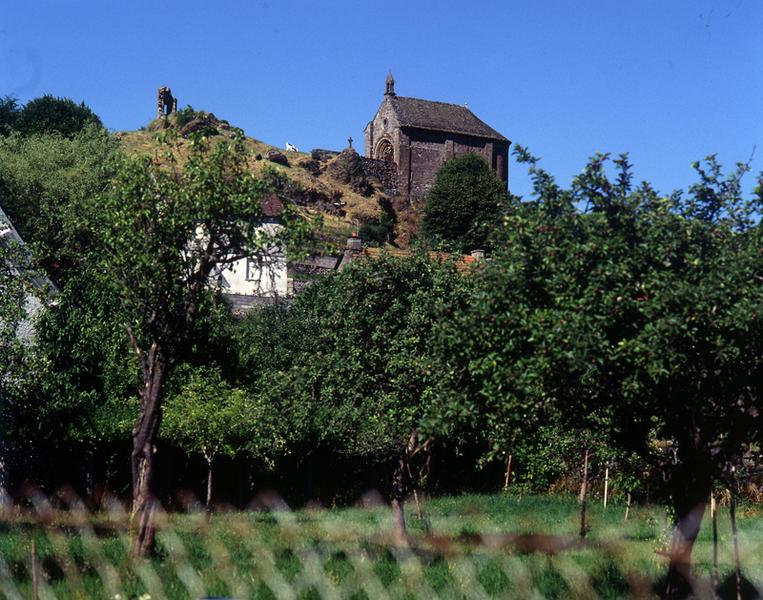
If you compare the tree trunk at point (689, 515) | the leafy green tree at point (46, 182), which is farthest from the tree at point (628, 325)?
the leafy green tree at point (46, 182)

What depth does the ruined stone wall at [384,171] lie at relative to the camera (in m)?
123

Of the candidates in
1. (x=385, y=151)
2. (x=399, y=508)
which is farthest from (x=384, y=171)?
(x=399, y=508)

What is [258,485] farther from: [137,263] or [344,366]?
[137,263]

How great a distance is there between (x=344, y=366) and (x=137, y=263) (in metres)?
6.42

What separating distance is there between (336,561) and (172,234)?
557cm

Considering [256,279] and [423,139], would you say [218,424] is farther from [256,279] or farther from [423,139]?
[423,139]

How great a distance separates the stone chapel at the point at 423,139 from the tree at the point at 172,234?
109092 mm

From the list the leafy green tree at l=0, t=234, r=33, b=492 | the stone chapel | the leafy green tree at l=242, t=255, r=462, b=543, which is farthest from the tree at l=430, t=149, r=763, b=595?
the stone chapel

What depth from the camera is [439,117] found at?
125188 millimetres

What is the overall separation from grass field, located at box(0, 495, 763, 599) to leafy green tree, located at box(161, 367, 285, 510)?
144 inches

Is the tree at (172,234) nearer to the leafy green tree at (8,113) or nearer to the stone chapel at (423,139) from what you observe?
the leafy green tree at (8,113)

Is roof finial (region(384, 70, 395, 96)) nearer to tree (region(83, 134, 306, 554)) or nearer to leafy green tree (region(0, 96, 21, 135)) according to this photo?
leafy green tree (region(0, 96, 21, 135))

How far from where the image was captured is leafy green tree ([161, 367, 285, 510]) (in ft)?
79.9

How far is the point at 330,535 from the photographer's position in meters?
17.8
